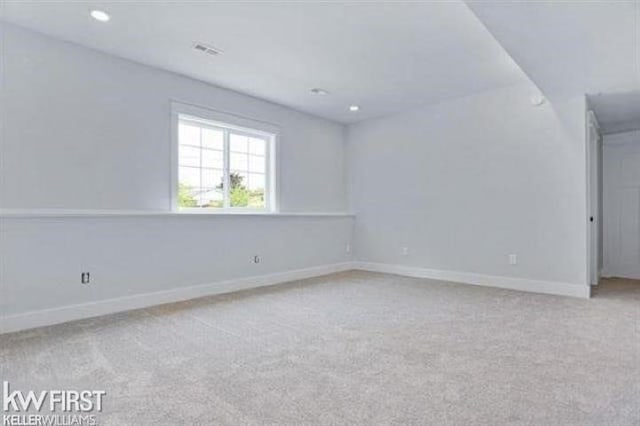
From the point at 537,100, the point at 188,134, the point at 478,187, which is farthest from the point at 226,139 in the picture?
the point at 537,100

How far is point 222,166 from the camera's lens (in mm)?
4664

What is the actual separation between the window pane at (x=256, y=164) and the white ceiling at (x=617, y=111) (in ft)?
12.8

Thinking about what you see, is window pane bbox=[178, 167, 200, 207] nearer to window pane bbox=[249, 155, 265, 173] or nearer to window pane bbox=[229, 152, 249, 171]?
window pane bbox=[229, 152, 249, 171]

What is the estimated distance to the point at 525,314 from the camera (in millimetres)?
3375

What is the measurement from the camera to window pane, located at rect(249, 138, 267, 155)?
5.02 meters

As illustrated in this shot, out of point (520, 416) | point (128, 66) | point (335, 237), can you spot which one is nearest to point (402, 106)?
point (335, 237)

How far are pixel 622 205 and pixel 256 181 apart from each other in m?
5.29

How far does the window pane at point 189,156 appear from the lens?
4.24 m

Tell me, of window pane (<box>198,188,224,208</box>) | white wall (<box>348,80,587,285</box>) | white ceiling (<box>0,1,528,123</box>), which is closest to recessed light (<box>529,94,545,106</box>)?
white wall (<box>348,80,587,285</box>)

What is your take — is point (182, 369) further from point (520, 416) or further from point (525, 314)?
point (525, 314)

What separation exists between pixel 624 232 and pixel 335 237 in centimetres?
421

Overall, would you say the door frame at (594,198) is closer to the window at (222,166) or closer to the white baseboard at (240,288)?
the white baseboard at (240,288)

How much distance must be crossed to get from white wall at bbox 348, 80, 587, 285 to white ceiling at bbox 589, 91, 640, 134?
13.5 inches

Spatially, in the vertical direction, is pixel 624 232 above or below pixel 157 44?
below
